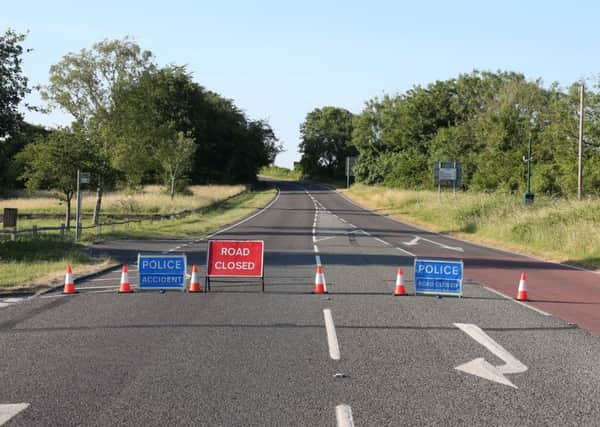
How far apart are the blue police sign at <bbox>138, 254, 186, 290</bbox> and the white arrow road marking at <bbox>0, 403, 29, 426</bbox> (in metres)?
7.63

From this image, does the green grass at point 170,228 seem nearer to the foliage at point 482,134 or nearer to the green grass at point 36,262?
the green grass at point 36,262

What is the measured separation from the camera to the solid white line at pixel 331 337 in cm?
793

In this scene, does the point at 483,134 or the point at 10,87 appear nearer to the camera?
the point at 10,87

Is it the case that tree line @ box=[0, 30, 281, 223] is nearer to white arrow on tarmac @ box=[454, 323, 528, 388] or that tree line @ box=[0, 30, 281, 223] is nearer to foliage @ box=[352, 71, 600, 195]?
white arrow on tarmac @ box=[454, 323, 528, 388]

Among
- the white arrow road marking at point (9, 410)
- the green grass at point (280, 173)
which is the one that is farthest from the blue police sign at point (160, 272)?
the green grass at point (280, 173)

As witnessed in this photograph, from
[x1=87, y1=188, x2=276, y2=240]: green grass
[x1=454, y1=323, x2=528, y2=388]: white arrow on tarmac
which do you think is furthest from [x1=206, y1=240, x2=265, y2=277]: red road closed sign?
[x1=87, y1=188, x2=276, y2=240]: green grass

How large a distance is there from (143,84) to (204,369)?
4202cm

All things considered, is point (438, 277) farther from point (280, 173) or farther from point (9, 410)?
point (280, 173)

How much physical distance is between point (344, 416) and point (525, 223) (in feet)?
89.4

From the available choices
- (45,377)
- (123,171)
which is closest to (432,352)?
(45,377)

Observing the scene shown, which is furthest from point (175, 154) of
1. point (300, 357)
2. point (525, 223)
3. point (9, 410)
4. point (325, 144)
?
point (325, 144)

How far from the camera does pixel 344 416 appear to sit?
5.58 meters

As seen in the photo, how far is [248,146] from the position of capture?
107 meters

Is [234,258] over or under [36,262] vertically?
over
